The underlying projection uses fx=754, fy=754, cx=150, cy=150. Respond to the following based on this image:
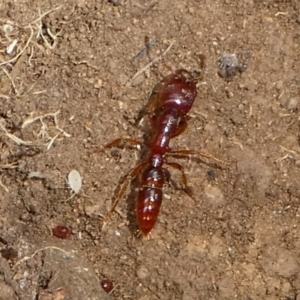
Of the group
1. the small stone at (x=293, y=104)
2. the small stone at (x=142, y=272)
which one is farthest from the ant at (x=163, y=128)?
the small stone at (x=293, y=104)

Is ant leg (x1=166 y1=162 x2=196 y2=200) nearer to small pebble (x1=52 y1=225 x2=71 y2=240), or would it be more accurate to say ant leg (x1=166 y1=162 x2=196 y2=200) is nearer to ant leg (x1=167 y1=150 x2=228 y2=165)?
ant leg (x1=167 y1=150 x2=228 y2=165)

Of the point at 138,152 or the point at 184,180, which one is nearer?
the point at 184,180

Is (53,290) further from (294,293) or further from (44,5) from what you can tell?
(44,5)

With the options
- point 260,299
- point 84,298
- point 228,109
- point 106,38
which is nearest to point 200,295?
point 260,299

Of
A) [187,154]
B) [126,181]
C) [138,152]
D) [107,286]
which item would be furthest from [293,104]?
[107,286]

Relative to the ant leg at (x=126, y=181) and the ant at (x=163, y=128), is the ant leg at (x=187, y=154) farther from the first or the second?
the ant leg at (x=126, y=181)

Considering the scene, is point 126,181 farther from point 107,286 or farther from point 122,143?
point 107,286
